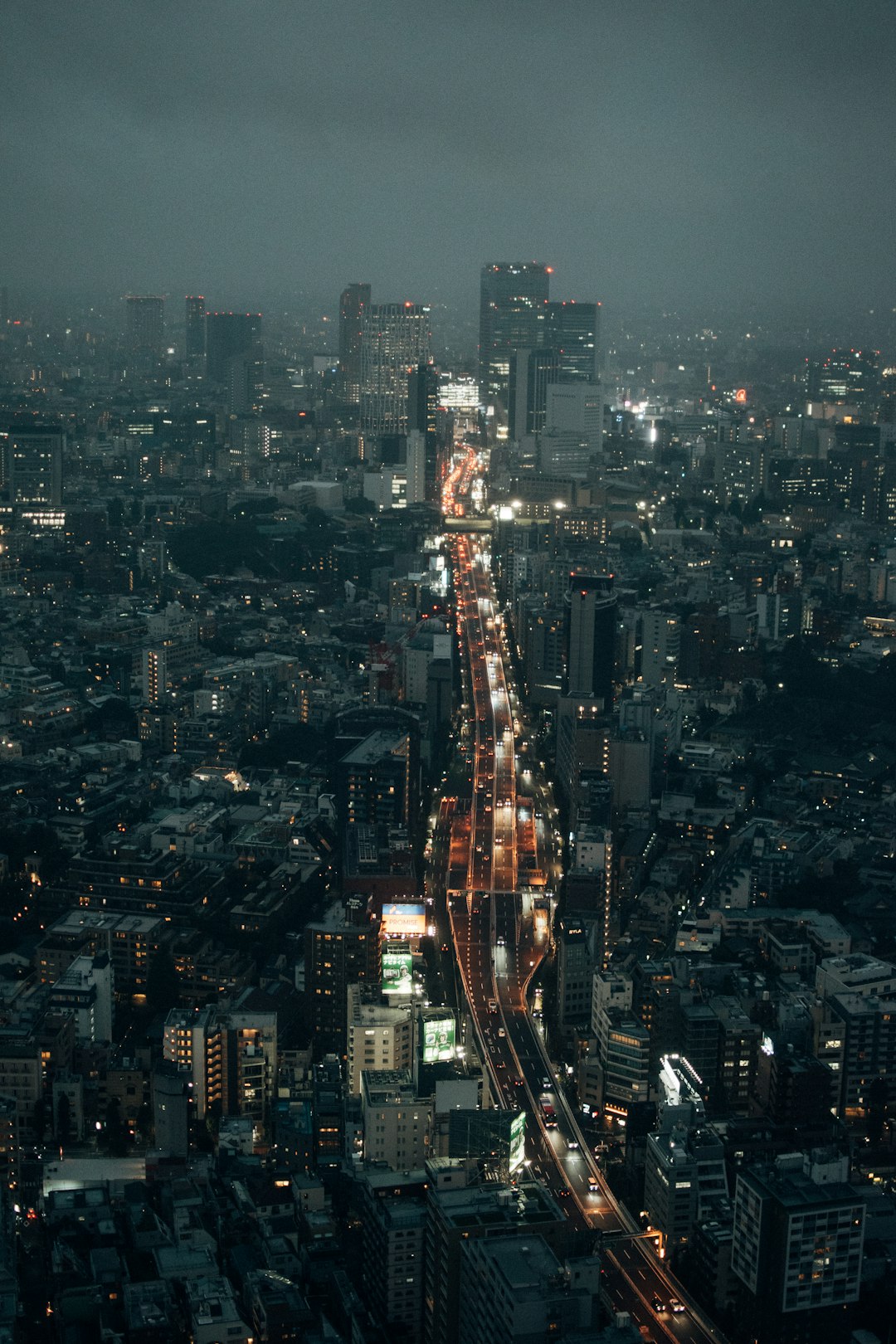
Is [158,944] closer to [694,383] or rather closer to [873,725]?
[873,725]

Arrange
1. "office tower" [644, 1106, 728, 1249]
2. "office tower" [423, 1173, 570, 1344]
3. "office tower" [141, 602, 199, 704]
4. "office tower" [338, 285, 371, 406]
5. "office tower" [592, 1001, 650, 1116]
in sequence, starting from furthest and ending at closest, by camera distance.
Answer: "office tower" [338, 285, 371, 406]
"office tower" [141, 602, 199, 704]
"office tower" [592, 1001, 650, 1116]
"office tower" [644, 1106, 728, 1249]
"office tower" [423, 1173, 570, 1344]

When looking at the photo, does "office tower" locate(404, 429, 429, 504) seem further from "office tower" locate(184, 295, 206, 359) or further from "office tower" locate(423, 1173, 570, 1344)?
"office tower" locate(423, 1173, 570, 1344)

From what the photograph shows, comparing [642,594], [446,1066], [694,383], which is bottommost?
[446,1066]

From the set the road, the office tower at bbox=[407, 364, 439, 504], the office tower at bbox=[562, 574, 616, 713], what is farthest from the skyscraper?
the office tower at bbox=[562, 574, 616, 713]

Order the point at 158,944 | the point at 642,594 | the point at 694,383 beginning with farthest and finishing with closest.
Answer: the point at 694,383 → the point at 642,594 → the point at 158,944

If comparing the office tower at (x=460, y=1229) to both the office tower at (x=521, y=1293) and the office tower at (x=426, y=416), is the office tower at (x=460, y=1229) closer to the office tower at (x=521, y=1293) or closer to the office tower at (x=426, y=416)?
the office tower at (x=521, y=1293)

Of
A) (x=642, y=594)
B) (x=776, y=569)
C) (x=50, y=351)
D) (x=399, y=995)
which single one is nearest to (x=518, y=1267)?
(x=399, y=995)

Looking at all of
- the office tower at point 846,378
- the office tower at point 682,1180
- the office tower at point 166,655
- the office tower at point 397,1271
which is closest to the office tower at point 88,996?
the office tower at point 397,1271

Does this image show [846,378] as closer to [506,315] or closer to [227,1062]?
[506,315]
